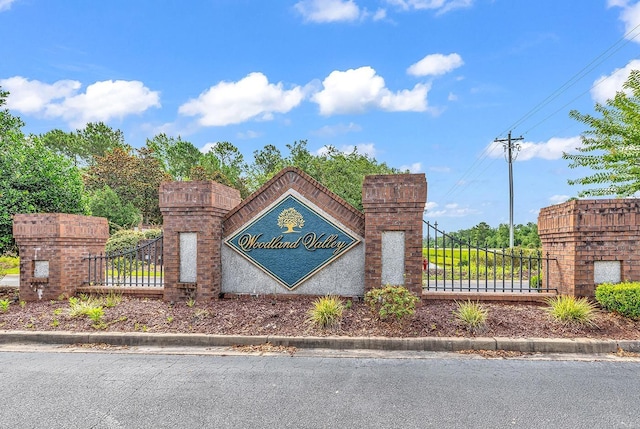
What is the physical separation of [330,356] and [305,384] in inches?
46.6

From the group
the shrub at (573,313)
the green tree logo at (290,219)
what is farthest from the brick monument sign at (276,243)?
the shrub at (573,313)

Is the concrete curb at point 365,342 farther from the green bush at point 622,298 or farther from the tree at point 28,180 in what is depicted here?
the tree at point 28,180

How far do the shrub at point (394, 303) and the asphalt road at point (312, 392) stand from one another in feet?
3.20

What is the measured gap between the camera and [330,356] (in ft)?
19.3

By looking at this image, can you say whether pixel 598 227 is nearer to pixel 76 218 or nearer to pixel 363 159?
pixel 76 218

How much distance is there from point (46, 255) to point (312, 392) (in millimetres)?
7918

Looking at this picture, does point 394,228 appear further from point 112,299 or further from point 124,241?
point 124,241

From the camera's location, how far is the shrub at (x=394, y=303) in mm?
6645

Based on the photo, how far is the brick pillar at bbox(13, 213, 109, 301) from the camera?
30.5 feet

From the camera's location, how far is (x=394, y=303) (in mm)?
6723

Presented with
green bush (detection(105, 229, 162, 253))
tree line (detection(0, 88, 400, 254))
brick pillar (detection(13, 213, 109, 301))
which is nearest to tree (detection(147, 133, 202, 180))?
tree line (detection(0, 88, 400, 254))

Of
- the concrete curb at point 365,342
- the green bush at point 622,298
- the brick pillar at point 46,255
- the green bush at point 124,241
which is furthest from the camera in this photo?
the green bush at point 124,241

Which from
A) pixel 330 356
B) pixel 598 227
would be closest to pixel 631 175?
pixel 598 227

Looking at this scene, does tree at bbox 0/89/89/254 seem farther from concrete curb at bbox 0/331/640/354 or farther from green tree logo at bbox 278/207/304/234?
green tree logo at bbox 278/207/304/234
